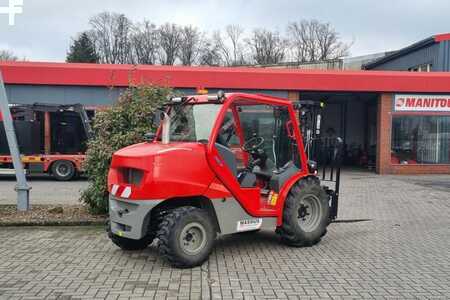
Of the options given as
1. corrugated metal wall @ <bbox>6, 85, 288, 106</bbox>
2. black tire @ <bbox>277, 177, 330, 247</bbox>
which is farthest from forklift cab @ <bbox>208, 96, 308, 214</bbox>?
corrugated metal wall @ <bbox>6, 85, 288, 106</bbox>

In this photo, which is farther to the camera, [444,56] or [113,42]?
[113,42]

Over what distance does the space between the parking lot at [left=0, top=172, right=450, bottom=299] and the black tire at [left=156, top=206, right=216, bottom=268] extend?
0.53ft

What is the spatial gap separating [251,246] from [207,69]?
14248 millimetres

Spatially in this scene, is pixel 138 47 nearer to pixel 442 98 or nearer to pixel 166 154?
pixel 442 98

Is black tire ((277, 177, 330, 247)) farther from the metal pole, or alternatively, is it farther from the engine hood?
the metal pole

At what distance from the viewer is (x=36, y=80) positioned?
2044cm

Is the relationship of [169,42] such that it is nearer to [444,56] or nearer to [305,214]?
[444,56]

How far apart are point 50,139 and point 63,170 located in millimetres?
1272

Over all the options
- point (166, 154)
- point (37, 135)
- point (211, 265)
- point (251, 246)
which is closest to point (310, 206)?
point (251, 246)

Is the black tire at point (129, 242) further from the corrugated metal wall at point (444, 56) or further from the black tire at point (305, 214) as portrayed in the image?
the corrugated metal wall at point (444, 56)

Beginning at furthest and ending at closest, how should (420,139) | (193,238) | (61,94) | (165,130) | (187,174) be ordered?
(420,139)
(61,94)
(165,130)
(193,238)
(187,174)

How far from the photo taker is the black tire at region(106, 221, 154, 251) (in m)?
7.30

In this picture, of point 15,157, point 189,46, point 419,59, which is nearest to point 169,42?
point 189,46

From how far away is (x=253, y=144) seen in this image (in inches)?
310
